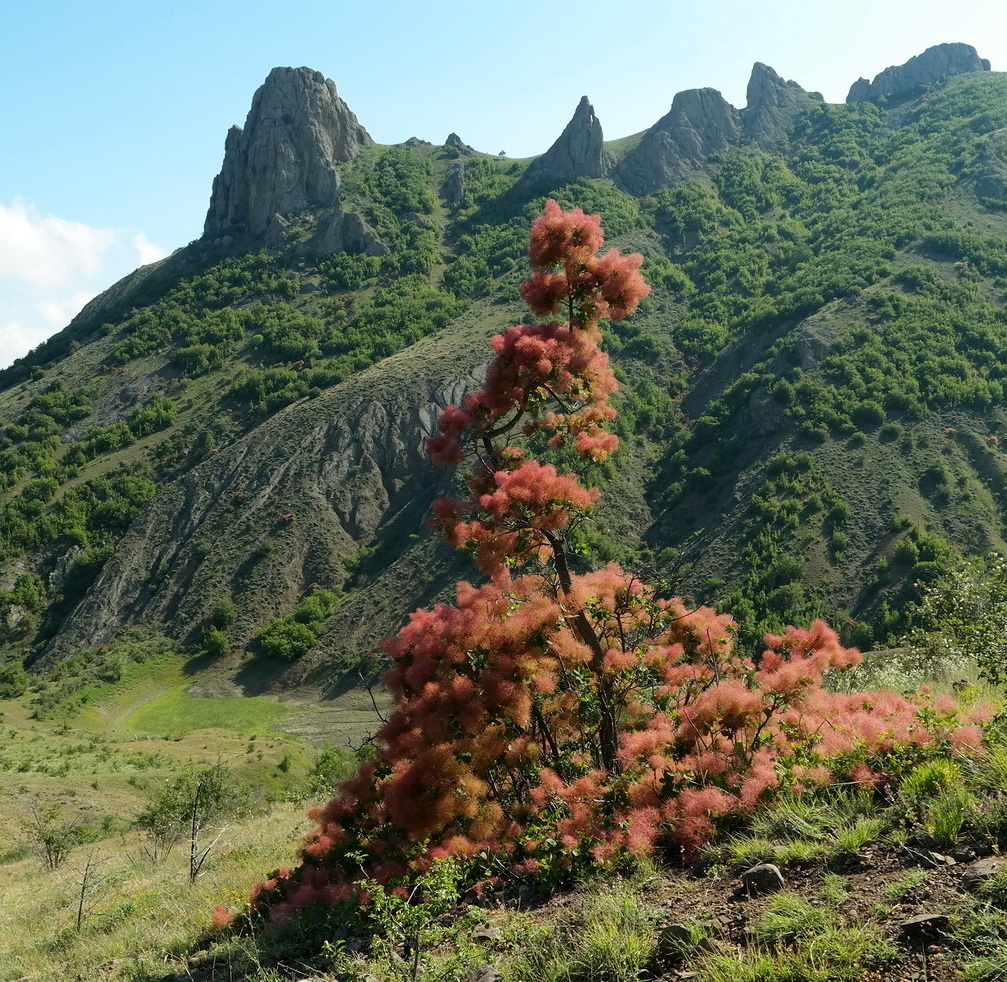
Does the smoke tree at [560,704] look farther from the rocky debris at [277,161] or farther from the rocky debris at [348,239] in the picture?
the rocky debris at [277,161]

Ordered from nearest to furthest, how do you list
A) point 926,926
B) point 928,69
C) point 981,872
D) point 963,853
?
point 926,926
point 981,872
point 963,853
point 928,69

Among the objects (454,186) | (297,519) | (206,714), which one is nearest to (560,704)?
(206,714)

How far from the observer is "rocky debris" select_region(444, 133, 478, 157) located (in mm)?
126250

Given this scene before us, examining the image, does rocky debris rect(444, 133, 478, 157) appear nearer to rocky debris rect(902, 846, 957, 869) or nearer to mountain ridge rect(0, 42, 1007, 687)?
mountain ridge rect(0, 42, 1007, 687)

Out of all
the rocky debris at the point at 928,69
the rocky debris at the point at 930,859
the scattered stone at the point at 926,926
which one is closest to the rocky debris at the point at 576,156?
the rocky debris at the point at 928,69

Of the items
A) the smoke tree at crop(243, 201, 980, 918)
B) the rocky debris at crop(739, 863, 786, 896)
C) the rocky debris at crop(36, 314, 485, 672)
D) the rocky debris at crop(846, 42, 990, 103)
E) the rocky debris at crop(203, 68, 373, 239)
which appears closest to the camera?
the rocky debris at crop(739, 863, 786, 896)

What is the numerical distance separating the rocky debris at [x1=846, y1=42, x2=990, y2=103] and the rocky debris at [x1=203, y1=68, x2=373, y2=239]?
96.8m

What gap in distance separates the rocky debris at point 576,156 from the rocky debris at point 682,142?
338 cm

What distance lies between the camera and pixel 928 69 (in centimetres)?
13362

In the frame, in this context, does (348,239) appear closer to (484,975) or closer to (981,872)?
(484,975)

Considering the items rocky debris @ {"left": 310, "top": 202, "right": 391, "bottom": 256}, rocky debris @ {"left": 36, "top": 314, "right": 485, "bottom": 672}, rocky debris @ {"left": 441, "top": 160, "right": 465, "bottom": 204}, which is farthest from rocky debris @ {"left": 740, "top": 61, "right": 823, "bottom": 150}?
rocky debris @ {"left": 36, "top": 314, "right": 485, "bottom": 672}

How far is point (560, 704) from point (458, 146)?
448ft

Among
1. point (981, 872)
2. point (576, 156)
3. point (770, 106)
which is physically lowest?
point (981, 872)

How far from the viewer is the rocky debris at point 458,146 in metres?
126
